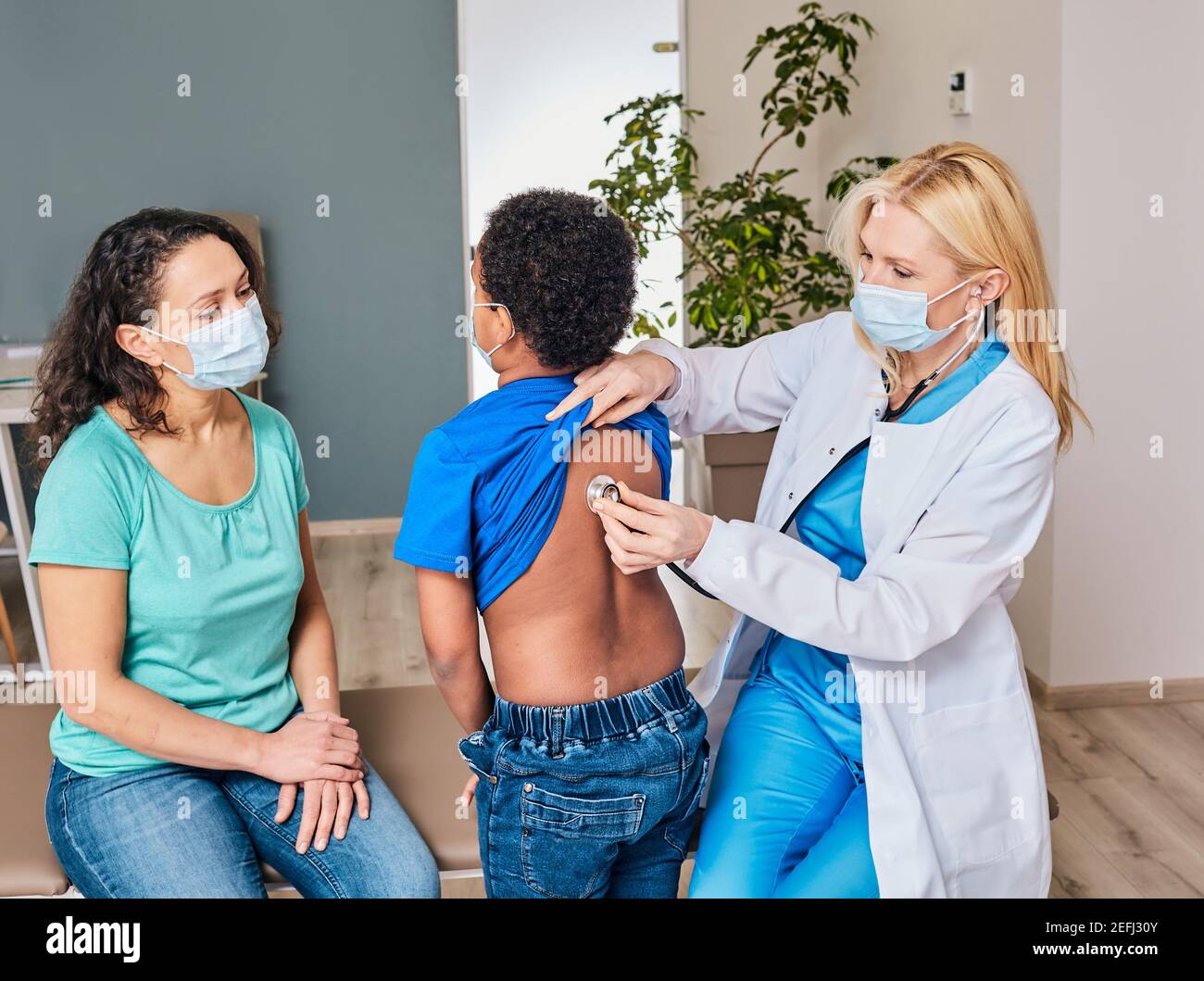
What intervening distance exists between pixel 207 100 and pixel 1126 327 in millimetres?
3390

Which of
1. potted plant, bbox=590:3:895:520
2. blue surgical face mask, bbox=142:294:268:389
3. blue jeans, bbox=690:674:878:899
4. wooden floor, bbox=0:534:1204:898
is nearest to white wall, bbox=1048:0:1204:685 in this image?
wooden floor, bbox=0:534:1204:898

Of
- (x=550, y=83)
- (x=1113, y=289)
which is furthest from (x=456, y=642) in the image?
(x=550, y=83)

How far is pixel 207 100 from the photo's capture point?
14.9 ft

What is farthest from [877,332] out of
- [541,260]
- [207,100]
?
[207,100]

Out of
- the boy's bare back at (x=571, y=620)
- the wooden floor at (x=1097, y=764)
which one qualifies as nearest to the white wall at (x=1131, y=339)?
the wooden floor at (x=1097, y=764)

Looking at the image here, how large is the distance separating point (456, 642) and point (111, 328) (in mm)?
608

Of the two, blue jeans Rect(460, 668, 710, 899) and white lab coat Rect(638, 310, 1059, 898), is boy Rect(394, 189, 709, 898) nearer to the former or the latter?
blue jeans Rect(460, 668, 710, 899)

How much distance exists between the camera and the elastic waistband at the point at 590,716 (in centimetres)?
133

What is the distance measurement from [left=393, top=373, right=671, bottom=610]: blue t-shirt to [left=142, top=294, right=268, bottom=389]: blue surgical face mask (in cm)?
37

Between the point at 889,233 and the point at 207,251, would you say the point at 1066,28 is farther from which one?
the point at 207,251

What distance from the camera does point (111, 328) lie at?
1.53 metres

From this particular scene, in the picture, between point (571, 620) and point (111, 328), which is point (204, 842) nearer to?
point (571, 620)

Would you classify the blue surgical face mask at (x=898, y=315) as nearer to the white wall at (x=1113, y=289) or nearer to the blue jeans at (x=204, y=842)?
the blue jeans at (x=204, y=842)

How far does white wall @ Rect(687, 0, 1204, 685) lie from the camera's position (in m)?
2.82
